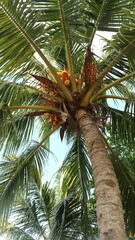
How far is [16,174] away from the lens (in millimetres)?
4355

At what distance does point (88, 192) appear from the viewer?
4730mm

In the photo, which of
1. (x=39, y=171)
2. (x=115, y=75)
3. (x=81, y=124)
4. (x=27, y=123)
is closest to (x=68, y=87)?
(x=81, y=124)

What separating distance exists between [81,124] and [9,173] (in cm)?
190

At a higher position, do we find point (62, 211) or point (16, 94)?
point (16, 94)

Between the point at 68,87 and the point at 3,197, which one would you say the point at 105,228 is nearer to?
the point at 68,87

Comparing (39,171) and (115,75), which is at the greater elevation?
(115,75)

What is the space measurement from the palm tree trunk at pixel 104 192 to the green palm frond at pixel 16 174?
160 cm

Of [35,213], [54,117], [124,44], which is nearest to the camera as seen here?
[124,44]

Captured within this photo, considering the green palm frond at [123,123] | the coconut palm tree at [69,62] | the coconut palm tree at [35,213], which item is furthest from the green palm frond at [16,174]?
the coconut palm tree at [35,213]

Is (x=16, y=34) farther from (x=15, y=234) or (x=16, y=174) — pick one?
(x=15, y=234)

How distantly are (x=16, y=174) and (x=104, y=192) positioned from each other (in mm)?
2413

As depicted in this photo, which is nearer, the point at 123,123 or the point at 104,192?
the point at 104,192

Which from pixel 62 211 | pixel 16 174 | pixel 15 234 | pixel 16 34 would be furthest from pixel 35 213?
pixel 16 34

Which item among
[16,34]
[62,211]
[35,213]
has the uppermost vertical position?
[16,34]
